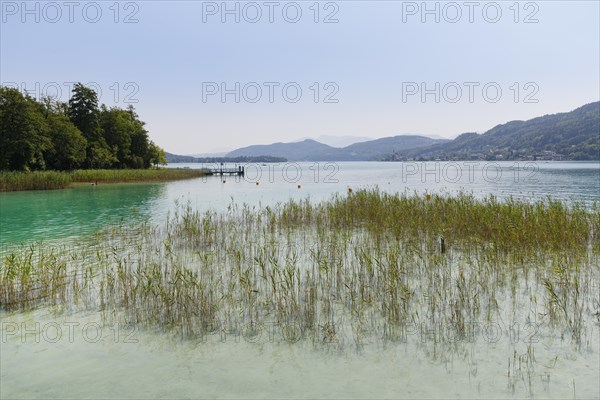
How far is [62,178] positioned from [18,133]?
11957 millimetres

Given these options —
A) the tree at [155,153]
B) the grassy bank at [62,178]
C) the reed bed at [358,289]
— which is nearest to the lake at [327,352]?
the reed bed at [358,289]

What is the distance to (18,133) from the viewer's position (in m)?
53.8

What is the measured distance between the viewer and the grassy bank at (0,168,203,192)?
147 feet

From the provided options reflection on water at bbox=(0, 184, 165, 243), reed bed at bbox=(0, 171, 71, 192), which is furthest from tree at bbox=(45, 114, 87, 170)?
reflection on water at bbox=(0, 184, 165, 243)

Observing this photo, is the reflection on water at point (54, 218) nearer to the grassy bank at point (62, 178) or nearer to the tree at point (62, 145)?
the grassy bank at point (62, 178)

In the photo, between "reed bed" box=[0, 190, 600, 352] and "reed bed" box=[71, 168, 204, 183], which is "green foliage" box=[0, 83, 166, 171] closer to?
"reed bed" box=[71, 168, 204, 183]

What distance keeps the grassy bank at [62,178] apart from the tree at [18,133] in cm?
589

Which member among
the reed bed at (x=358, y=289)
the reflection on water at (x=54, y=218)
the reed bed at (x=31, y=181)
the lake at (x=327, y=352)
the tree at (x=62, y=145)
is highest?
the tree at (x=62, y=145)

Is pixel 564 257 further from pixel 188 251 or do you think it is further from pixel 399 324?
pixel 188 251

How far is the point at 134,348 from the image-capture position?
632 centimetres

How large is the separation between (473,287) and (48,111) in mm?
76063

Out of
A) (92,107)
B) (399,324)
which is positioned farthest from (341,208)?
(92,107)

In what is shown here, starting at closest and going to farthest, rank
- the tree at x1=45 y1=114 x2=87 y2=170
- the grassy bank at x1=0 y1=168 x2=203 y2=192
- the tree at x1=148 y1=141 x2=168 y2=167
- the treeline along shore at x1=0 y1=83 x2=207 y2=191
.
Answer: the grassy bank at x1=0 y1=168 x2=203 y2=192 → the treeline along shore at x1=0 y1=83 x2=207 y2=191 → the tree at x1=45 y1=114 x2=87 y2=170 → the tree at x1=148 y1=141 x2=168 y2=167

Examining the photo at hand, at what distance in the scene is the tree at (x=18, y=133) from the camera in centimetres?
5341
